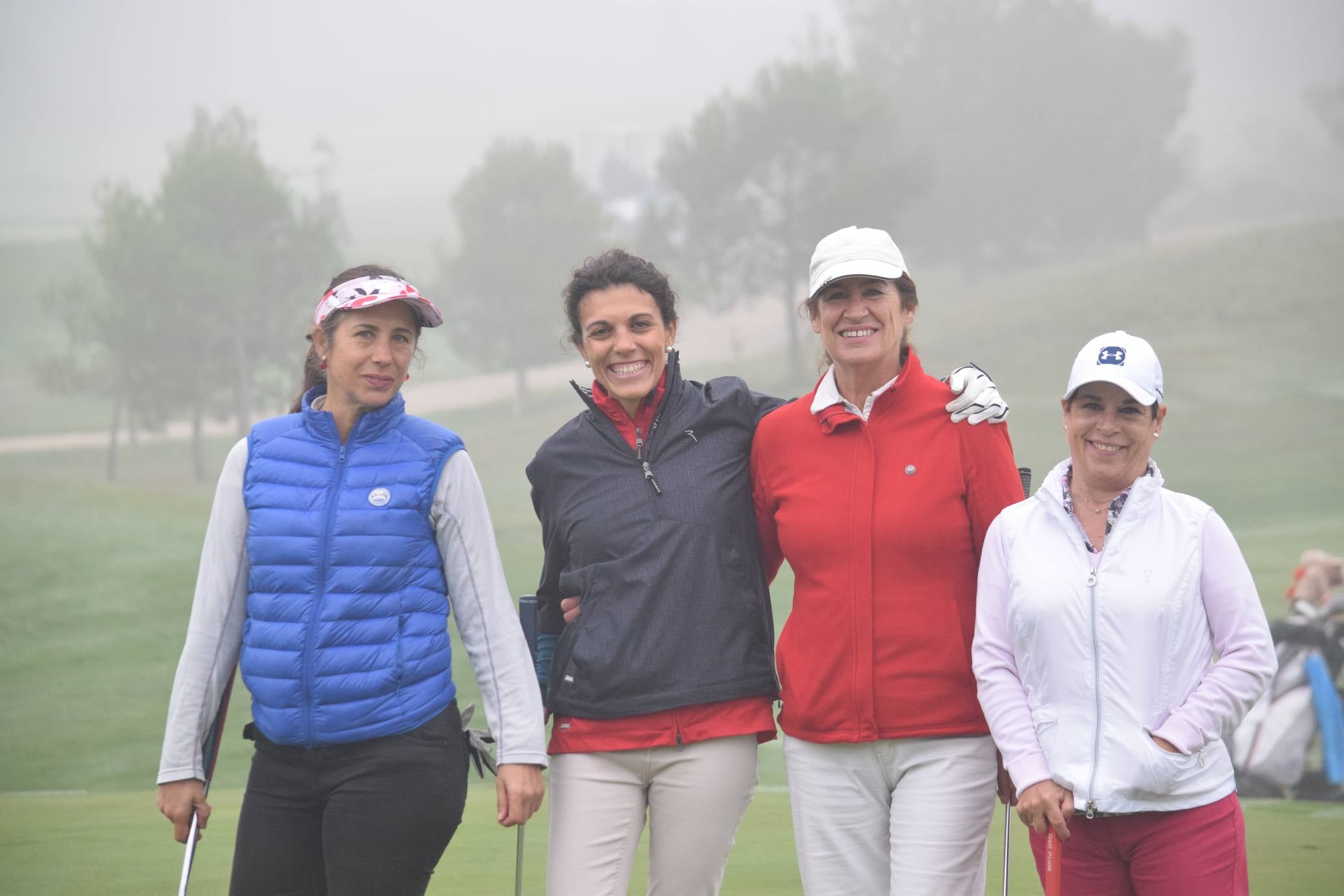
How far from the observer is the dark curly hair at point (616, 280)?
2.70 m

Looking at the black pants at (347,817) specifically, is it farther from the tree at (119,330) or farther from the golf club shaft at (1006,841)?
the tree at (119,330)

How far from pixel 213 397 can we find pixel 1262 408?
41.1ft

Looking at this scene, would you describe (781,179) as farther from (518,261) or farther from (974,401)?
(974,401)

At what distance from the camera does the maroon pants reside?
7.04ft

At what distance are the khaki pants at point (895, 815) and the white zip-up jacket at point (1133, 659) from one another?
0.56 ft

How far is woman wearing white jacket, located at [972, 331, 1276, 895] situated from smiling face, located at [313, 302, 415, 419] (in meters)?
1.11

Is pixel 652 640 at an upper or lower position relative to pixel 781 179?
lower

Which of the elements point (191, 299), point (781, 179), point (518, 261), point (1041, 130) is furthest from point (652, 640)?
point (1041, 130)

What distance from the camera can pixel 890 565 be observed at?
7.95ft

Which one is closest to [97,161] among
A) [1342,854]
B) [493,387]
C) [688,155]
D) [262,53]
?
[262,53]

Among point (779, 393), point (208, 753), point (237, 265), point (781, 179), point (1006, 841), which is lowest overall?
point (1006, 841)

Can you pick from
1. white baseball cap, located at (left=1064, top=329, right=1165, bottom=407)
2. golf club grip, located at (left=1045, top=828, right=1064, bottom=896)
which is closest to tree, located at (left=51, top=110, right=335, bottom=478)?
white baseball cap, located at (left=1064, top=329, right=1165, bottom=407)

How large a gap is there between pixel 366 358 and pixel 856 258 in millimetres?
922

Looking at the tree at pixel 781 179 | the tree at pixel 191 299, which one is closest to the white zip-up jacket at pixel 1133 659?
the tree at pixel 781 179
